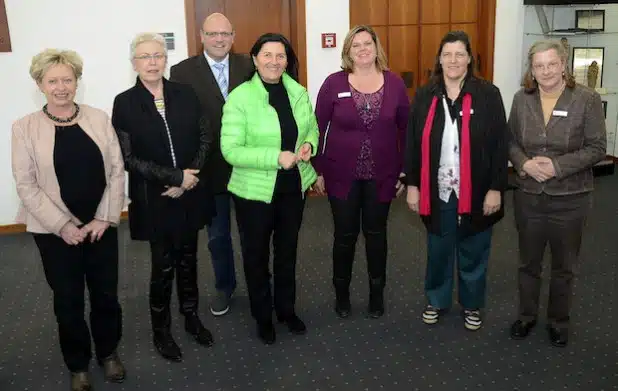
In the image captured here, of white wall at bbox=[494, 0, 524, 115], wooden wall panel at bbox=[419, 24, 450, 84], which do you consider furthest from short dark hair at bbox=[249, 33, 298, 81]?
white wall at bbox=[494, 0, 524, 115]

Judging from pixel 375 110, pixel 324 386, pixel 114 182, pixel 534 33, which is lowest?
pixel 324 386

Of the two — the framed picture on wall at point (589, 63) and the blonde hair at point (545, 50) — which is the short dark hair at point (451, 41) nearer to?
the blonde hair at point (545, 50)

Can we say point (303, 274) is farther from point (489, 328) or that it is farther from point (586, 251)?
point (586, 251)

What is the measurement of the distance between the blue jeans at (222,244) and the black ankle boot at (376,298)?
2.60ft

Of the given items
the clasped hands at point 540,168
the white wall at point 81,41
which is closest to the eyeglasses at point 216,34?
the clasped hands at point 540,168

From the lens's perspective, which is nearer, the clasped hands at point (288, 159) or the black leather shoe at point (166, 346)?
the clasped hands at point (288, 159)

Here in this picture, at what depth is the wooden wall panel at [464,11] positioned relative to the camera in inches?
231

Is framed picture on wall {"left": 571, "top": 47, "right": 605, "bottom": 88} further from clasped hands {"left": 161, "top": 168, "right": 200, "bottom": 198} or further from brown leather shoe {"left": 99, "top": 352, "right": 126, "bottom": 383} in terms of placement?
brown leather shoe {"left": 99, "top": 352, "right": 126, "bottom": 383}

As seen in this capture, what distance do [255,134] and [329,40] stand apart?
3026mm

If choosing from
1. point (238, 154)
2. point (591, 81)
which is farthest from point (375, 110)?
point (591, 81)

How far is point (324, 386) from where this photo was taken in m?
2.65

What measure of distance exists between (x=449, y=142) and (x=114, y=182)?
1499 millimetres

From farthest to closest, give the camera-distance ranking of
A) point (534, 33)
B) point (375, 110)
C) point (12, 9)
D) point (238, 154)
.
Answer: point (534, 33)
point (12, 9)
point (375, 110)
point (238, 154)

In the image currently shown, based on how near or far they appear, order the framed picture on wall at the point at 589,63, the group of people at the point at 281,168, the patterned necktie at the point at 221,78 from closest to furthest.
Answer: the group of people at the point at 281,168 → the patterned necktie at the point at 221,78 → the framed picture on wall at the point at 589,63
